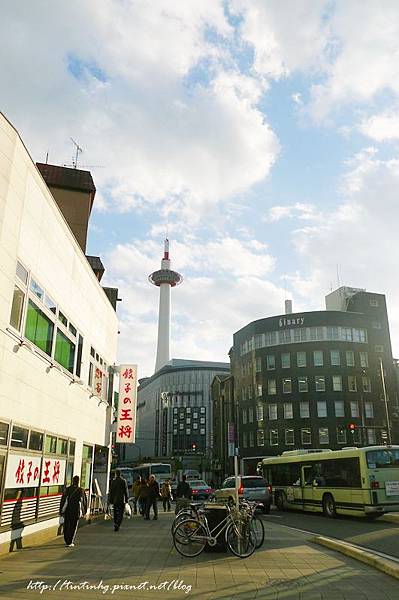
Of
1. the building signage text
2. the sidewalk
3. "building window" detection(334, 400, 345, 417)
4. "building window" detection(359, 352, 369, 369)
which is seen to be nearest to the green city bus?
the sidewalk

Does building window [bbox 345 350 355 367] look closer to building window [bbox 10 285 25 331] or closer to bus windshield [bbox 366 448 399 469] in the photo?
bus windshield [bbox 366 448 399 469]

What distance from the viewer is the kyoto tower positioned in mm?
157825

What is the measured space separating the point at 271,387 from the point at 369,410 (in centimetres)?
1228

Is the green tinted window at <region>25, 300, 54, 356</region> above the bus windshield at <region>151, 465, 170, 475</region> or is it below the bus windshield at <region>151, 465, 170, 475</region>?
above

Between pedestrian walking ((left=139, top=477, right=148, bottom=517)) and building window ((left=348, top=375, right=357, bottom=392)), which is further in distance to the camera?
building window ((left=348, top=375, right=357, bottom=392))

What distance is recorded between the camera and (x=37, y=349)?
1216 cm

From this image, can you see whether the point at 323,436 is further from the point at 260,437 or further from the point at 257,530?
the point at 257,530

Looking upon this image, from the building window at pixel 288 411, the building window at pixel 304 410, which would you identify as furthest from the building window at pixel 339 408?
the building window at pixel 288 411

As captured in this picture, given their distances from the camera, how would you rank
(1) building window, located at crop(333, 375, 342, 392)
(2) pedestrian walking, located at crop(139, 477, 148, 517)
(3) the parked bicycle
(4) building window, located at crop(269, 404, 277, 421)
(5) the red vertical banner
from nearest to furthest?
1. (3) the parked bicycle
2. (2) pedestrian walking, located at crop(139, 477, 148, 517)
3. (5) the red vertical banner
4. (1) building window, located at crop(333, 375, 342, 392)
5. (4) building window, located at crop(269, 404, 277, 421)

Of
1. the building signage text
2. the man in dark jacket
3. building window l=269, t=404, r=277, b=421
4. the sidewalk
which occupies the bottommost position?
the sidewalk

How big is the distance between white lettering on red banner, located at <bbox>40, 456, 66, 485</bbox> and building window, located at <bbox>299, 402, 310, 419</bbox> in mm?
51757

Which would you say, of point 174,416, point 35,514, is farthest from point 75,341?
point 174,416

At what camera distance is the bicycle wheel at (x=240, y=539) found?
34.9 ft

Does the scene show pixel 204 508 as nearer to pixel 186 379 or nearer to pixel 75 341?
pixel 75 341
